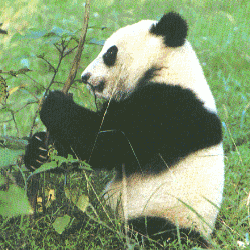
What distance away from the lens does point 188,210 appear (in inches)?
76.0

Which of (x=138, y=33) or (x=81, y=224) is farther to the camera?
(x=138, y=33)

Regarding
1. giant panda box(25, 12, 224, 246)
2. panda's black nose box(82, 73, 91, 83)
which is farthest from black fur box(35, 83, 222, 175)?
panda's black nose box(82, 73, 91, 83)

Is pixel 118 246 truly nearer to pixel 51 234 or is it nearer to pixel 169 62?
pixel 51 234

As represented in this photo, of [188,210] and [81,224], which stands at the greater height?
[188,210]

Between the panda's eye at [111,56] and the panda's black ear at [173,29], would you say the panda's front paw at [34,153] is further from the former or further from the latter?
the panda's black ear at [173,29]

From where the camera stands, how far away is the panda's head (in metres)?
2.05

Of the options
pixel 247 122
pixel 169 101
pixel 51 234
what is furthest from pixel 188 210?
pixel 247 122

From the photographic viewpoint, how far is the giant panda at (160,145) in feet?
6.32

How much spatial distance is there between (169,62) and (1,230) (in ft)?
4.04

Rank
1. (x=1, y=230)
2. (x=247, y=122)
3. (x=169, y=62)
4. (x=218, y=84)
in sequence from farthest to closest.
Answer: (x=218, y=84)
(x=247, y=122)
(x=169, y=62)
(x=1, y=230)

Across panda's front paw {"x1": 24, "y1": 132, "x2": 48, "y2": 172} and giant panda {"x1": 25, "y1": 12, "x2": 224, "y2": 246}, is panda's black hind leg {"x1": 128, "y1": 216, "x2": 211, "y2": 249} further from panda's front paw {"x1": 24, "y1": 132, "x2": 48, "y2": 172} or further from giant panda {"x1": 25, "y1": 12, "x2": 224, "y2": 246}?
panda's front paw {"x1": 24, "y1": 132, "x2": 48, "y2": 172}

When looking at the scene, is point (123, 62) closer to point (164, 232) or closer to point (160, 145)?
point (160, 145)

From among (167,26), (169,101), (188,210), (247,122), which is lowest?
(247,122)

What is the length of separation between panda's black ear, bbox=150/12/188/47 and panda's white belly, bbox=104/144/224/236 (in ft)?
2.02
